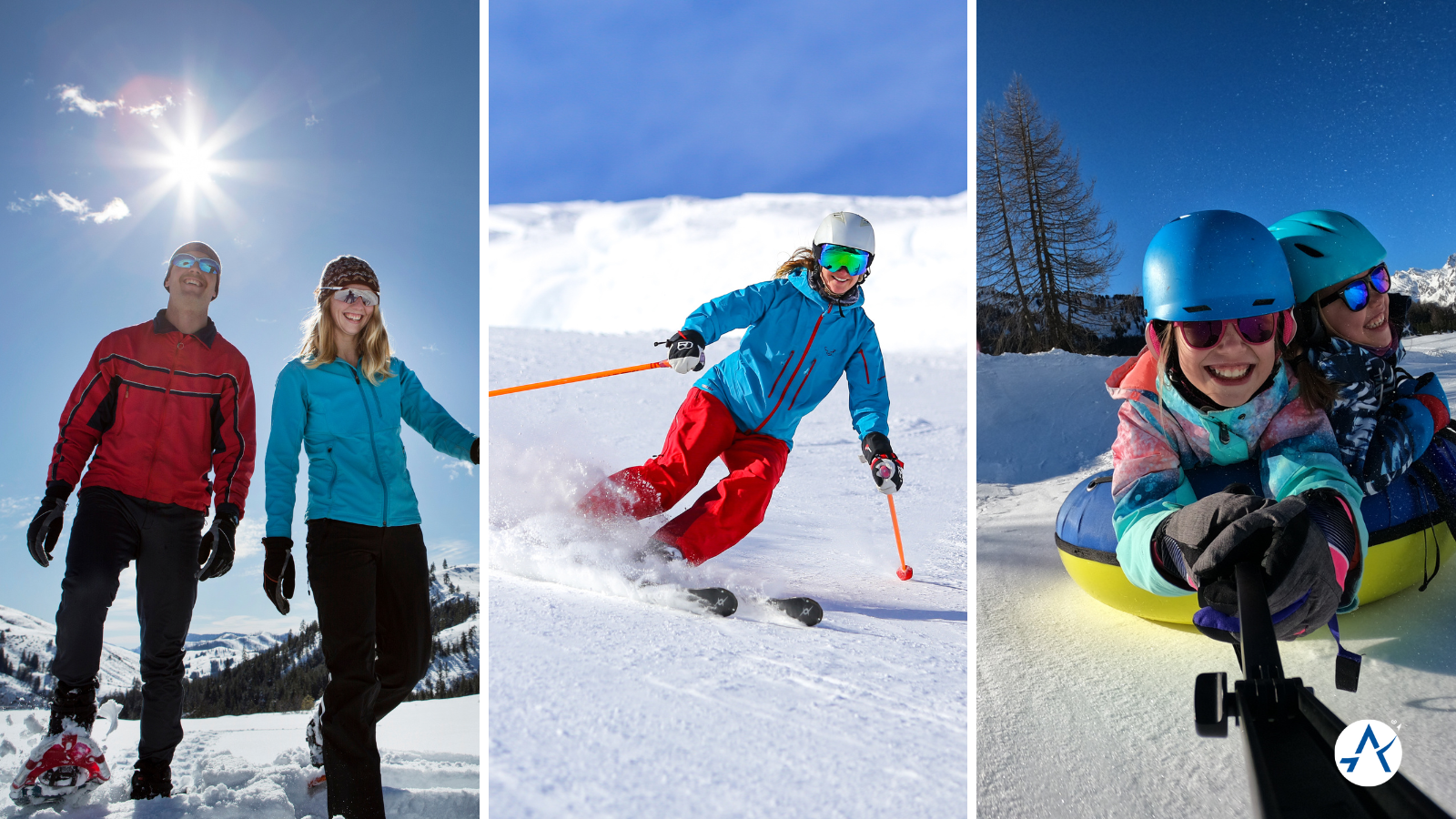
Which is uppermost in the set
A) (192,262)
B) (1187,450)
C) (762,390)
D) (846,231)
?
(846,231)

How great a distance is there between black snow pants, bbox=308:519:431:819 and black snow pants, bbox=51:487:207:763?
1.46ft

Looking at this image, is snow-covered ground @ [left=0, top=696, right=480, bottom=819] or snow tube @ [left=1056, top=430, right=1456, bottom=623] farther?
snow-covered ground @ [left=0, top=696, right=480, bottom=819]

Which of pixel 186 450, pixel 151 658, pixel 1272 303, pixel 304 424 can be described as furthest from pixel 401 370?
pixel 1272 303

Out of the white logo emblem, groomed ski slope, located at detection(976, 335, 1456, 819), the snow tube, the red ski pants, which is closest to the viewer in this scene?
the white logo emblem

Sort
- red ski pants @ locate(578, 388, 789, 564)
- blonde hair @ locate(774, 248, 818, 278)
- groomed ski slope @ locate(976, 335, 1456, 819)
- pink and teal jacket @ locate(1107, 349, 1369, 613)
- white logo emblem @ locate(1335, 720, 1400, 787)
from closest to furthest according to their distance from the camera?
white logo emblem @ locate(1335, 720, 1400, 787), groomed ski slope @ locate(976, 335, 1456, 819), pink and teal jacket @ locate(1107, 349, 1369, 613), red ski pants @ locate(578, 388, 789, 564), blonde hair @ locate(774, 248, 818, 278)

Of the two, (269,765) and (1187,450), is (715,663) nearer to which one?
(1187,450)

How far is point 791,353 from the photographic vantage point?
2.25m

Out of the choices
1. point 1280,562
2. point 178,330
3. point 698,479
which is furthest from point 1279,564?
point 178,330

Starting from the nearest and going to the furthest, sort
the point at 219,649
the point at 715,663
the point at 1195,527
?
the point at 1195,527 → the point at 715,663 → the point at 219,649

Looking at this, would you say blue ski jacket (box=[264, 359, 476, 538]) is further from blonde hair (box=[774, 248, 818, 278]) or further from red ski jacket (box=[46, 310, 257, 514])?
blonde hair (box=[774, 248, 818, 278])

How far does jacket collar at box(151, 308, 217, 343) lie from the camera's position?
6.01 feet

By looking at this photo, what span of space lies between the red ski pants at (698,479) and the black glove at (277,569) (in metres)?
0.75

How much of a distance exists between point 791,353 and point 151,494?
1650 millimetres

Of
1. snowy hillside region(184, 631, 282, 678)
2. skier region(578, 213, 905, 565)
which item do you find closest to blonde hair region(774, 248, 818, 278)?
skier region(578, 213, 905, 565)
